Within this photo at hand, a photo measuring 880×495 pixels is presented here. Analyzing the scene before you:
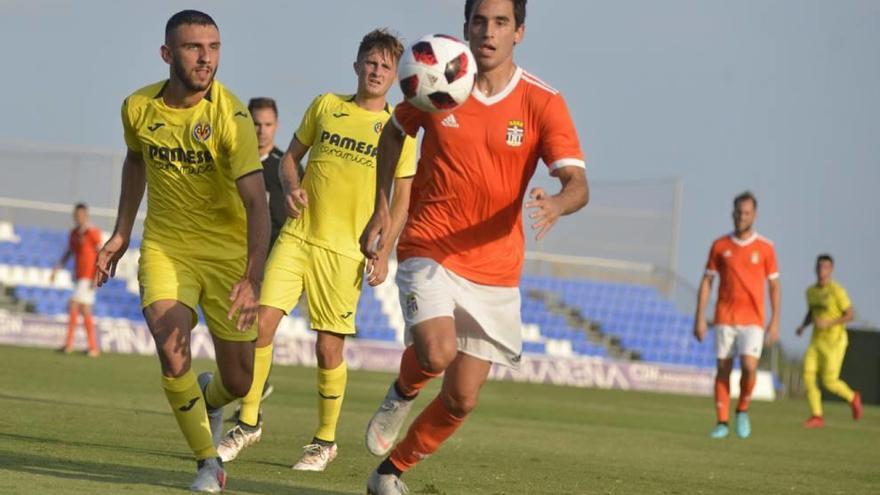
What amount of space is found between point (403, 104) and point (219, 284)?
1.43 meters

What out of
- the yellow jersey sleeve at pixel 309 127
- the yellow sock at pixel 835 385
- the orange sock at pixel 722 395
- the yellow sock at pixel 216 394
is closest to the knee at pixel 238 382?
the yellow sock at pixel 216 394

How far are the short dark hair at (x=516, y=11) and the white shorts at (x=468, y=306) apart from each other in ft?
4.06

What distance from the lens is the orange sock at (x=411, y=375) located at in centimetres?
771

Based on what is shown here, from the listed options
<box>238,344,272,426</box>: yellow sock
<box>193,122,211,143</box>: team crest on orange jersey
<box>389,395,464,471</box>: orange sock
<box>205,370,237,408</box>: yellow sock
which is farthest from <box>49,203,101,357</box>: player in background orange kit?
<box>389,395,464,471</box>: orange sock

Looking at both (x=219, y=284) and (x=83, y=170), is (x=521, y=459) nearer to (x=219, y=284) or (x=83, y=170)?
(x=219, y=284)

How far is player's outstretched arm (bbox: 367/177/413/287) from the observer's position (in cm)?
→ 797

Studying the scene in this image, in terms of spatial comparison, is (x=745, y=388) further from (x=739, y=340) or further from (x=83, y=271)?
(x=83, y=271)

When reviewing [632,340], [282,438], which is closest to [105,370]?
[282,438]

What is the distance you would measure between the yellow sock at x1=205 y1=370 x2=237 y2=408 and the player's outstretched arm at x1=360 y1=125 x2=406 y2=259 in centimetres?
187

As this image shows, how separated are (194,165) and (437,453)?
13.9 ft

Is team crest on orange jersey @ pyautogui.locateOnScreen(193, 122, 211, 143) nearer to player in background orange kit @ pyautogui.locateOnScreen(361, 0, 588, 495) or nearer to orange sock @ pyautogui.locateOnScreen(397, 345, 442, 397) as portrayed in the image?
player in background orange kit @ pyautogui.locateOnScreen(361, 0, 588, 495)

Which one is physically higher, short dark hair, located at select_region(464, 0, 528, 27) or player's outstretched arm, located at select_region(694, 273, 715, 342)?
short dark hair, located at select_region(464, 0, 528, 27)

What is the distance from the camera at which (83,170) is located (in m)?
33.4

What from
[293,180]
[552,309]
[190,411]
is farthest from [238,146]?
[552,309]
